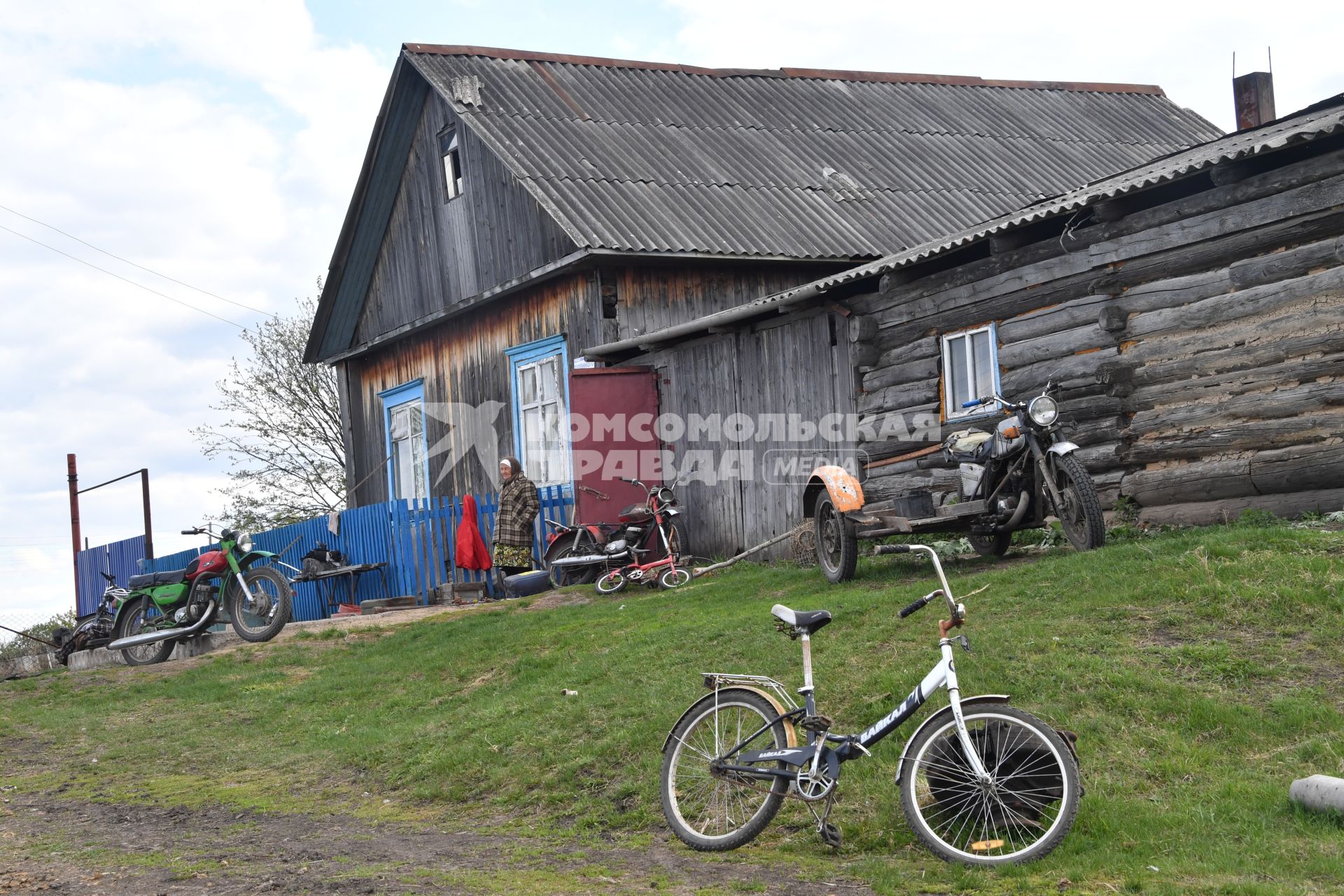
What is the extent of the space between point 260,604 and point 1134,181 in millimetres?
9441

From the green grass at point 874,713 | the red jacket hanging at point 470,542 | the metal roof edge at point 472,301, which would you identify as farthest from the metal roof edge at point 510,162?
the green grass at point 874,713

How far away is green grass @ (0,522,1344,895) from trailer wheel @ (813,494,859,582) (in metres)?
0.27

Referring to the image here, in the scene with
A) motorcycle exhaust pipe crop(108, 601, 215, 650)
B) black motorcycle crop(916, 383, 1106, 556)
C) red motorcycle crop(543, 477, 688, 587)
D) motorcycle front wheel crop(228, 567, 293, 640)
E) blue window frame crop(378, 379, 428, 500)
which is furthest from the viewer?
blue window frame crop(378, 379, 428, 500)

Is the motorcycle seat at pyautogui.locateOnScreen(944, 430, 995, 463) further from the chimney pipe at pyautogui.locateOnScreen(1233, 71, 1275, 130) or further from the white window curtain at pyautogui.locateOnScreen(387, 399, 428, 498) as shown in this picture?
the white window curtain at pyautogui.locateOnScreen(387, 399, 428, 498)

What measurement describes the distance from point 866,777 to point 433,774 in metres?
2.80

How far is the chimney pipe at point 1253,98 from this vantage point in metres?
17.9

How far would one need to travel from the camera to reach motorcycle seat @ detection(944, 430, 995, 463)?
10.5 meters

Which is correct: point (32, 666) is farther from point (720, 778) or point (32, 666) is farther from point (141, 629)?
point (720, 778)

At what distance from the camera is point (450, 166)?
2033 cm

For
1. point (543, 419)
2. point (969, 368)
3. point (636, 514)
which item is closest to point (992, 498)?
point (969, 368)

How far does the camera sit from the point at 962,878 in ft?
16.3

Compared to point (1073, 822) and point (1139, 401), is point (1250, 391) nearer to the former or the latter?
point (1139, 401)

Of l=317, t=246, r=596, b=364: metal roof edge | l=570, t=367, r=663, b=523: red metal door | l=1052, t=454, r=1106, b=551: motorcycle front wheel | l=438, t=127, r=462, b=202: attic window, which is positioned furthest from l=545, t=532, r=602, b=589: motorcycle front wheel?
l=438, t=127, r=462, b=202: attic window

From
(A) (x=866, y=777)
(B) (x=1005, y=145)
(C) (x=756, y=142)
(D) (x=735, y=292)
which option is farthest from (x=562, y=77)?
(A) (x=866, y=777)
